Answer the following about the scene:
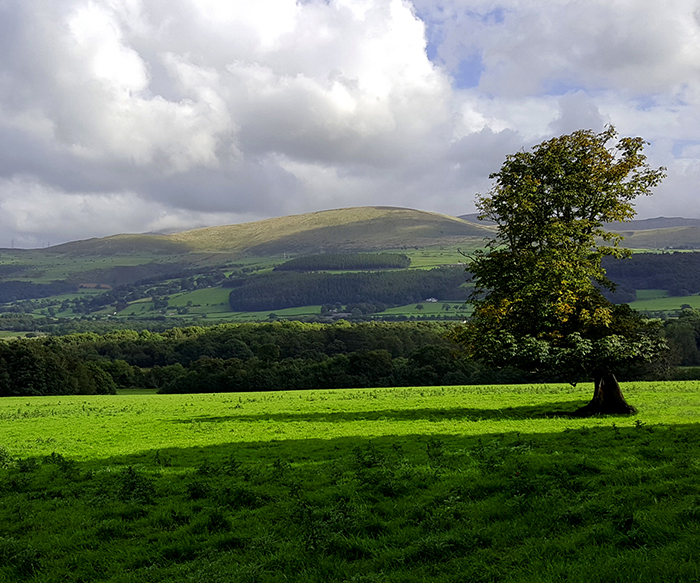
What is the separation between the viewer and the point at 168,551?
1088 centimetres

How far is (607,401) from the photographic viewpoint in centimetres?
2811

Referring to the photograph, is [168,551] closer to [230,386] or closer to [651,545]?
[651,545]

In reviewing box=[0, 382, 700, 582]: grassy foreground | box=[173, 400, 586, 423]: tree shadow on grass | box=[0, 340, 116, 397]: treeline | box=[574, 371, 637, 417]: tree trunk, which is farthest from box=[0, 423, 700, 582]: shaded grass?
box=[0, 340, 116, 397]: treeline

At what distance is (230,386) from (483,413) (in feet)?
217

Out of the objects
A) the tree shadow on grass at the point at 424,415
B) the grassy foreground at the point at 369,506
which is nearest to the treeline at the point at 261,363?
the tree shadow on grass at the point at 424,415

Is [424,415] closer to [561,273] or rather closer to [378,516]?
[561,273]

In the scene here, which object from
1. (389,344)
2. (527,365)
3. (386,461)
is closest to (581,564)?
(386,461)

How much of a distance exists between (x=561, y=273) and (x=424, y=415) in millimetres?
10228

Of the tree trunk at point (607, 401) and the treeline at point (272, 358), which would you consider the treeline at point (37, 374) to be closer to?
the treeline at point (272, 358)

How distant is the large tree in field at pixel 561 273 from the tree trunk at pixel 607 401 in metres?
0.05

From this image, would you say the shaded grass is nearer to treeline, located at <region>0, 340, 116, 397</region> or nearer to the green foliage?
the green foliage

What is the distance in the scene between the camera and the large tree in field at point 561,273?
91.3ft

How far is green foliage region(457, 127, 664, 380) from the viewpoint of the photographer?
1094 inches

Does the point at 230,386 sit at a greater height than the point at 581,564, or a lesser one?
lesser
